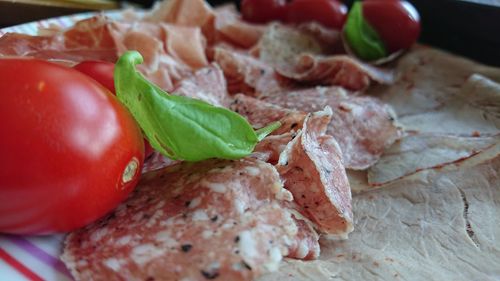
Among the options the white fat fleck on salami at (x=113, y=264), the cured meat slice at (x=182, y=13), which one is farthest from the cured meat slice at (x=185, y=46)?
the white fat fleck on salami at (x=113, y=264)

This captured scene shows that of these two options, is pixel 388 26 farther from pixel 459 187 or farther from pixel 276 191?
pixel 276 191

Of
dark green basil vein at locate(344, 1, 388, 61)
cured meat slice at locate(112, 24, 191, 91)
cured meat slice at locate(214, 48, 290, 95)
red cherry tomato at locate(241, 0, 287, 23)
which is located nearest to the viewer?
cured meat slice at locate(112, 24, 191, 91)

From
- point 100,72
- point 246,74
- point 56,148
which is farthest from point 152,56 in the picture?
point 56,148

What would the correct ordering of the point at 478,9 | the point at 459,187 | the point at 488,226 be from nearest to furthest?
the point at 488,226, the point at 459,187, the point at 478,9

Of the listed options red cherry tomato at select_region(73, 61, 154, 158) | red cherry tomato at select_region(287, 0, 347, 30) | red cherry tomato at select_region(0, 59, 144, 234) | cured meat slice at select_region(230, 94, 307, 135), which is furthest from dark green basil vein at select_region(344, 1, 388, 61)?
red cherry tomato at select_region(0, 59, 144, 234)

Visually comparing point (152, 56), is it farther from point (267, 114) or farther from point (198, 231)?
point (198, 231)

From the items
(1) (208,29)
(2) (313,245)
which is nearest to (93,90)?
(2) (313,245)

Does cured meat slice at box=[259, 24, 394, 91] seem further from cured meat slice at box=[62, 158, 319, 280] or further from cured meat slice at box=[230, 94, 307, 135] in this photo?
cured meat slice at box=[62, 158, 319, 280]
